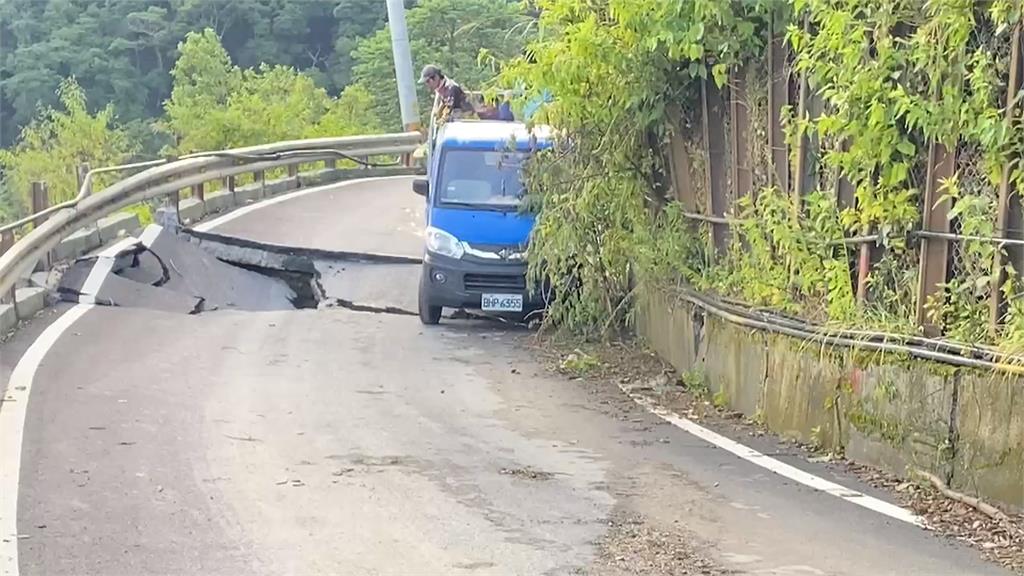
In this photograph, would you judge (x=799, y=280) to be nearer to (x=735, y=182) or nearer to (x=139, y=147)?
(x=735, y=182)

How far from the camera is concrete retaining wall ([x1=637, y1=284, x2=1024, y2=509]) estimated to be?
6031 mm

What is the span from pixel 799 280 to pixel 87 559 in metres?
4.61

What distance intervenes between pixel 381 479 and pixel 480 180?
6535mm

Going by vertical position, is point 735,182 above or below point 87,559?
above

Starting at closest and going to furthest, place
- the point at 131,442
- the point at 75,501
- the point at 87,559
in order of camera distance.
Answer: the point at 87,559
the point at 75,501
the point at 131,442

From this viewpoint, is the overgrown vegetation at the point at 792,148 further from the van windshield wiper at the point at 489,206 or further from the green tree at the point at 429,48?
the green tree at the point at 429,48

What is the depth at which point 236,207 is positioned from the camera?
725 inches

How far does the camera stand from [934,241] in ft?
22.2

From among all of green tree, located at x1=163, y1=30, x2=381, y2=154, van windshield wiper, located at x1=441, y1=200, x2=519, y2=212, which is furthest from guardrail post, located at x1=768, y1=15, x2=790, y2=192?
green tree, located at x1=163, y1=30, x2=381, y2=154

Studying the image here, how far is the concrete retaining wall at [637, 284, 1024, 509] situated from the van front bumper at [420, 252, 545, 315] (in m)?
3.38

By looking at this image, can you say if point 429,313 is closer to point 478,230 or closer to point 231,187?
point 478,230

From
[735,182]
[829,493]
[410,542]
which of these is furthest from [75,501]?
[735,182]

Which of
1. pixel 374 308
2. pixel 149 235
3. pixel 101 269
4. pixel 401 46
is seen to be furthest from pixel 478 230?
pixel 401 46

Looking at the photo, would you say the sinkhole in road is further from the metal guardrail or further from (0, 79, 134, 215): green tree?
(0, 79, 134, 215): green tree
